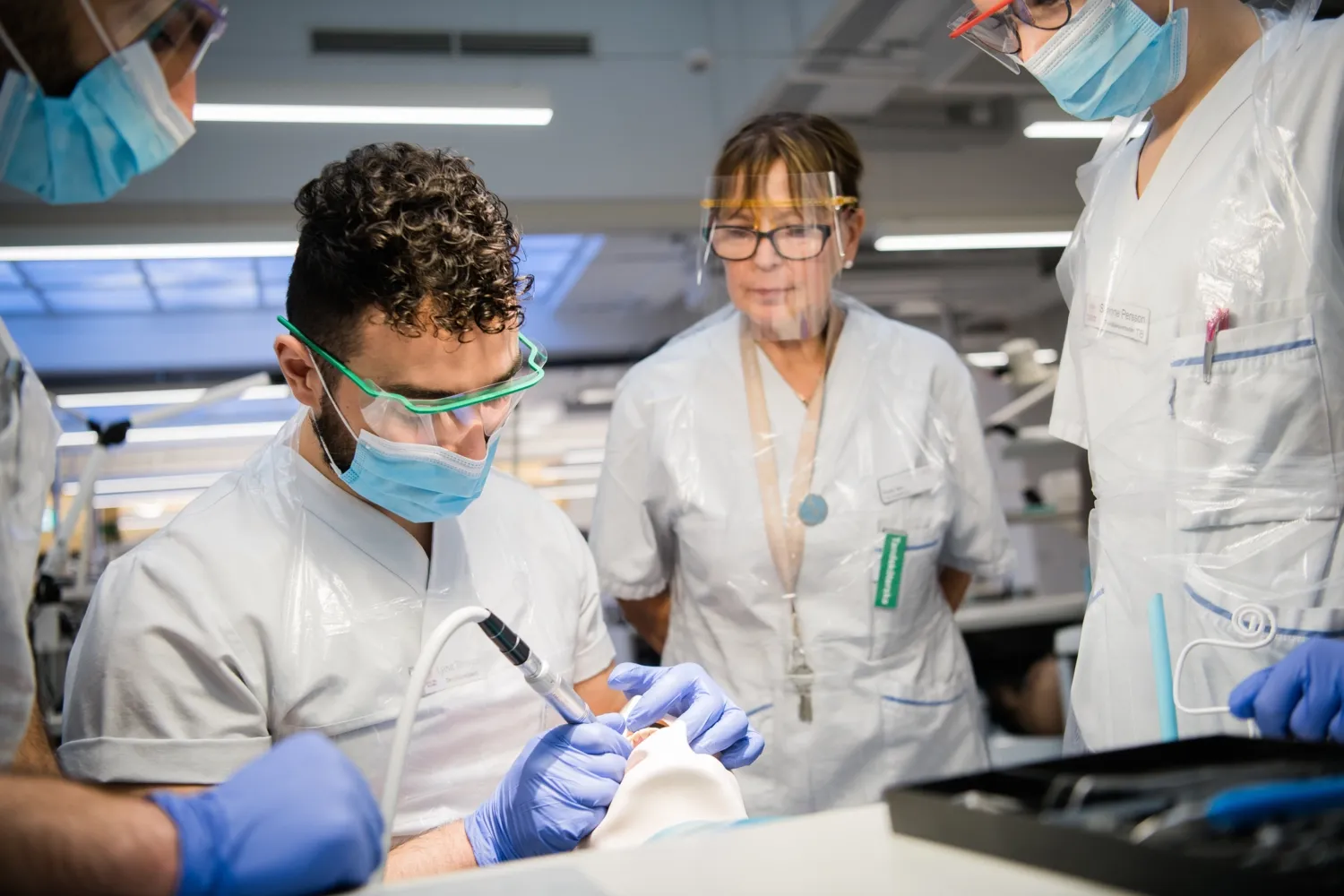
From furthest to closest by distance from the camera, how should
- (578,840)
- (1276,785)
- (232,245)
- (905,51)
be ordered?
(905,51), (232,245), (578,840), (1276,785)

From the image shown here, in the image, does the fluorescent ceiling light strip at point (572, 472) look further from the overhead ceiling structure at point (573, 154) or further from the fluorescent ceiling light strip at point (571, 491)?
the overhead ceiling structure at point (573, 154)

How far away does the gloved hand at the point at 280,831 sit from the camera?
717 millimetres

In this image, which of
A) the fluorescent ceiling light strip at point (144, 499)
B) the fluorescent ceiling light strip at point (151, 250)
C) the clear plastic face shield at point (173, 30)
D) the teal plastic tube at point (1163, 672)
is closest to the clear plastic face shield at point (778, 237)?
the teal plastic tube at point (1163, 672)

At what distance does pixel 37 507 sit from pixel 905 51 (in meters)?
5.06

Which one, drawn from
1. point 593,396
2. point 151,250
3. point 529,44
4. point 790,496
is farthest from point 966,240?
point 790,496

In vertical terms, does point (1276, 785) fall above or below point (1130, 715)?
above

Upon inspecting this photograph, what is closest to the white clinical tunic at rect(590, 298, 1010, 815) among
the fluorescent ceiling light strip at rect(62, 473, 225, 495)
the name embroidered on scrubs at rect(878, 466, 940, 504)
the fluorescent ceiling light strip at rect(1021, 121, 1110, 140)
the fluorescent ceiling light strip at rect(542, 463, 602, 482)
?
the name embroidered on scrubs at rect(878, 466, 940, 504)

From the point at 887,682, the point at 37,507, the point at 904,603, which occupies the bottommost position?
the point at 887,682

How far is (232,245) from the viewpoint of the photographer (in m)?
4.41

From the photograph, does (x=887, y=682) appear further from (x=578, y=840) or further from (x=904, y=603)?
(x=578, y=840)

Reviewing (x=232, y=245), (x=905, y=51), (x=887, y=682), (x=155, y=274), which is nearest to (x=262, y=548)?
(x=887, y=682)

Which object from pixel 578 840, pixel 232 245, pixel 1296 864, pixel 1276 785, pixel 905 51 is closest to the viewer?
pixel 1296 864

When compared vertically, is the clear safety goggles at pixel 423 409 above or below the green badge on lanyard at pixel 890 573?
above

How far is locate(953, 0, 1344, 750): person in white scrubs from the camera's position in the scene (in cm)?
125
